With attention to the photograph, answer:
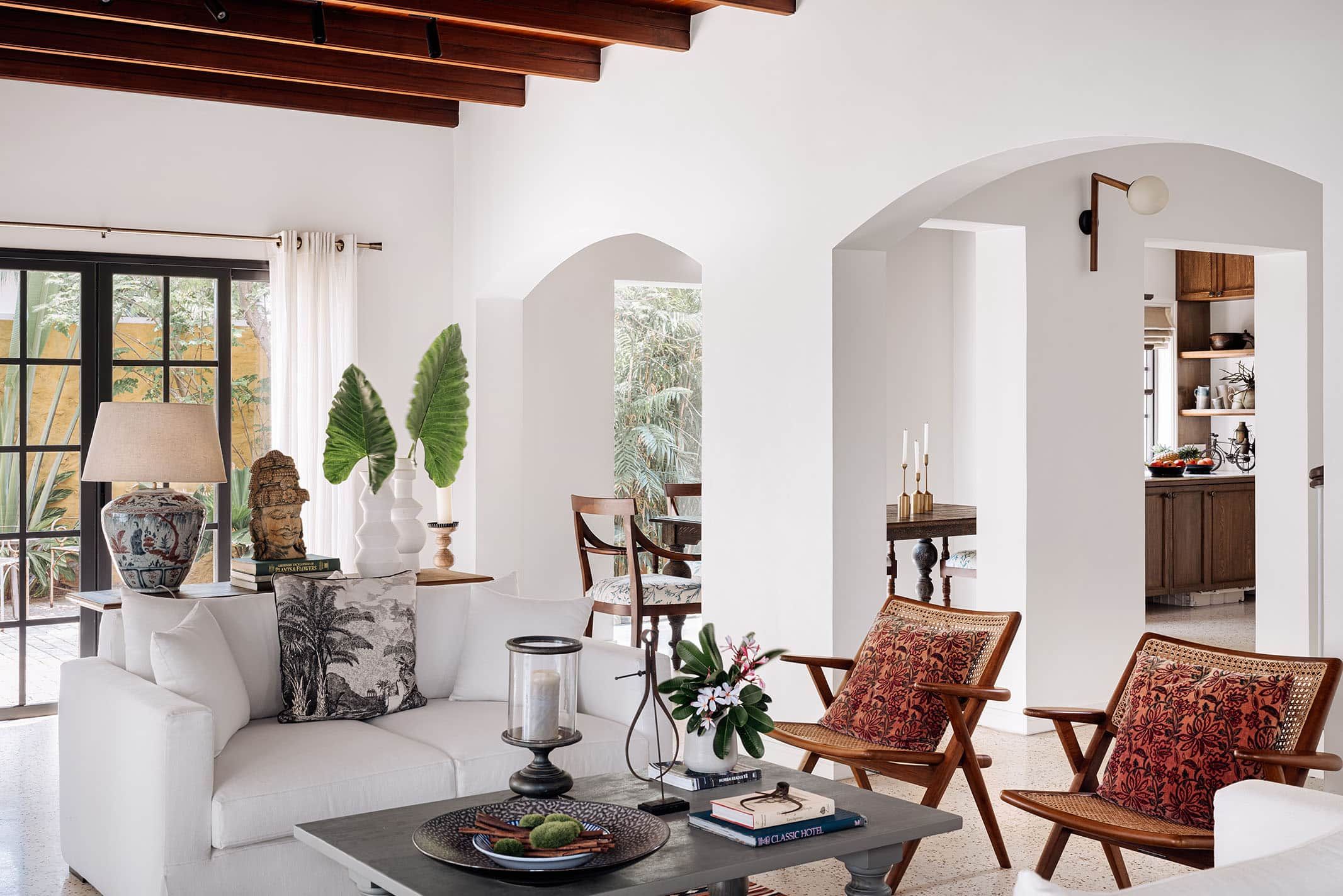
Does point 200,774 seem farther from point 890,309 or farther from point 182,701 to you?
point 890,309

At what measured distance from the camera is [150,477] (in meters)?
4.53

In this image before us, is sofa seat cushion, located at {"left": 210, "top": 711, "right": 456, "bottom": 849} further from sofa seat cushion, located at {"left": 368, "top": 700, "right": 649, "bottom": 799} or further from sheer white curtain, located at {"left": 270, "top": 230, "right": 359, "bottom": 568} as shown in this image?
sheer white curtain, located at {"left": 270, "top": 230, "right": 359, "bottom": 568}

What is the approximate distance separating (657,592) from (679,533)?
679 mm

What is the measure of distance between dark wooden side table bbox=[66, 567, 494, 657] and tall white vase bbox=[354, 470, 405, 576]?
0.14 metres

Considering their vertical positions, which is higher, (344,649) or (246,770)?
(344,649)

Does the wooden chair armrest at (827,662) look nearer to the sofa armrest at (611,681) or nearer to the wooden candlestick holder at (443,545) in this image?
the sofa armrest at (611,681)

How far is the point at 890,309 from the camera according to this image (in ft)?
26.2

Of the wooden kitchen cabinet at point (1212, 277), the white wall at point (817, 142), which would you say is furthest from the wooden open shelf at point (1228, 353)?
the white wall at point (817, 142)

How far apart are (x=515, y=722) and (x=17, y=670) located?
13.8ft

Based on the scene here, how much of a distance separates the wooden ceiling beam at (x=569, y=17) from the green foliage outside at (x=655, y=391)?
5.46 metres

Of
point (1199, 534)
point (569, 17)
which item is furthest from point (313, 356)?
point (1199, 534)

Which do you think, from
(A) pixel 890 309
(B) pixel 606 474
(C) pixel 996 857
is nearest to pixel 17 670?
(B) pixel 606 474

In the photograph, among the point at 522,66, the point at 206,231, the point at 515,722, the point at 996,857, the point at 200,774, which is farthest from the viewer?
the point at 206,231

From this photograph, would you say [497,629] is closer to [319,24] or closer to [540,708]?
[540,708]
